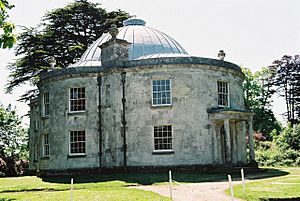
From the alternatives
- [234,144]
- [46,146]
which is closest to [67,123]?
[46,146]

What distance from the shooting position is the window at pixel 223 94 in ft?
80.3

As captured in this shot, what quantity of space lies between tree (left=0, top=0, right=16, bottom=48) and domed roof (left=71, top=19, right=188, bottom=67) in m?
15.0

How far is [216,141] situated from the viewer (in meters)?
23.0

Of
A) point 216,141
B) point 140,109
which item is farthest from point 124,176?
point 216,141

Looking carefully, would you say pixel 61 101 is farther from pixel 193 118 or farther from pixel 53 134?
pixel 193 118

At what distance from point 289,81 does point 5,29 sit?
47.5 metres

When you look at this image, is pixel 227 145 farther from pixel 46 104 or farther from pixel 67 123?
pixel 46 104

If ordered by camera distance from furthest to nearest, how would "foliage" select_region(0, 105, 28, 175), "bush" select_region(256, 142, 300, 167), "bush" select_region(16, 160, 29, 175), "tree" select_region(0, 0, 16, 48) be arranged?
"foliage" select_region(0, 105, 28, 175)
"bush" select_region(16, 160, 29, 175)
"bush" select_region(256, 142, 300, 167)
"tree" select_region(0, 0, 16, 48)

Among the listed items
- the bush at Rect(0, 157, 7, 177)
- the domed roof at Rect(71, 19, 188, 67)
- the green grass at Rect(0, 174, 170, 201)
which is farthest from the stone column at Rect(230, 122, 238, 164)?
the bush at Rect(0, 157, 7, 177)

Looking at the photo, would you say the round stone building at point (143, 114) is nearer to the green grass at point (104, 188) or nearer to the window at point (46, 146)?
the window at point (46, 146)

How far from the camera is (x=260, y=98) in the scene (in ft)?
179

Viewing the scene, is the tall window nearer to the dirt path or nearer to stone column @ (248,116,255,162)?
the dirt path

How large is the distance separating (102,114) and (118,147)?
2.44 m

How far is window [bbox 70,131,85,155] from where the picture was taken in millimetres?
24408
